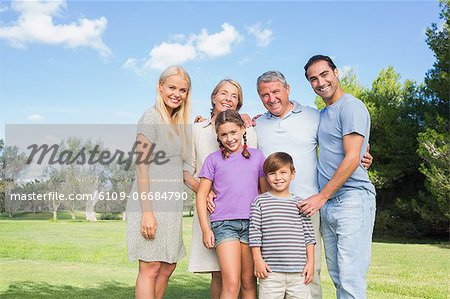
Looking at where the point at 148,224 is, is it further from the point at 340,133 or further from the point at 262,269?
the point at 340,133

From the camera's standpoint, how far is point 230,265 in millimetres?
3311

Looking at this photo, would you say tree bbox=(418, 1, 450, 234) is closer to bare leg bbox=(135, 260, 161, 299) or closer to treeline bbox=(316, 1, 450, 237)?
treeline bbox=(316, 1, 450, 237)

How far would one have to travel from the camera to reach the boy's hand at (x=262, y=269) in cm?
328

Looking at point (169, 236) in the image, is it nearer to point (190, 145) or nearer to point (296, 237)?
point (190, 145)

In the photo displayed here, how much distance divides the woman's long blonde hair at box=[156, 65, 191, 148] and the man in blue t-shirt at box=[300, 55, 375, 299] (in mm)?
916

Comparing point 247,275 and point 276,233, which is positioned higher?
point 276,233

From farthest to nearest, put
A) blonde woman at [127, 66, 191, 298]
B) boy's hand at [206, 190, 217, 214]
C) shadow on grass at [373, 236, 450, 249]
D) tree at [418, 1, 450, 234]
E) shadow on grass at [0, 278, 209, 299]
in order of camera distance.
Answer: shadow on grass at [373, 236, 450, 249]
tree at [418, 1, 450, 234]
shadow on grass at [0, 278, 209, 299]
blonde woman at [127, 66, 191, 298]
boy's hand at [206, 190, 217, 214]

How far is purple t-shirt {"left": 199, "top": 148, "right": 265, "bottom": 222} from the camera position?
11.0 ft

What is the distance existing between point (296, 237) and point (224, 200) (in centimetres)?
54

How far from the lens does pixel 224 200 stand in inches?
133

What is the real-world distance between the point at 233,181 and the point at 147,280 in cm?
97

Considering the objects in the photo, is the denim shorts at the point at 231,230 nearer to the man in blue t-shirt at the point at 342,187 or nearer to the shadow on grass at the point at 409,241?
the man in blue t-shirt at the point at 342,187

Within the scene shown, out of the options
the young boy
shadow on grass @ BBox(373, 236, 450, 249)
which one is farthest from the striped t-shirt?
shadow on grass @ BBox(373, 236, 450, 249)

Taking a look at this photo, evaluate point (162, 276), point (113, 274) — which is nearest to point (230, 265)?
point (162, 276)
